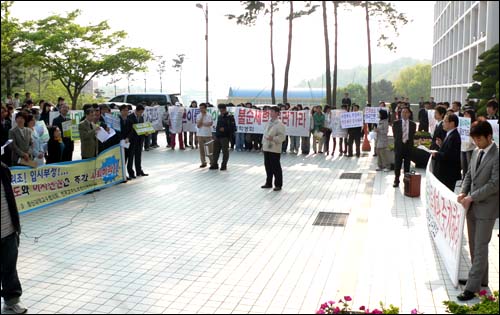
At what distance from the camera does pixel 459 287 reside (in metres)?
5.61

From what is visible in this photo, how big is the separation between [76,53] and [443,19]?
3802 cm

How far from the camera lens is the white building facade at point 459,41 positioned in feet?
103

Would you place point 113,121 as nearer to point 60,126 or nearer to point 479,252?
point 60,126

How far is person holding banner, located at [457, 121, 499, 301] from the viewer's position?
16.8ft

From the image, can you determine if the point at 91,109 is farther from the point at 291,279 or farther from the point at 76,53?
the point at 76,53

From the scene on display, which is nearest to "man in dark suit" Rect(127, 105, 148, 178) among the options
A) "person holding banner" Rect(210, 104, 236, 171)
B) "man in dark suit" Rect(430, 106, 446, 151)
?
"person holding banner" Rect(210, 104, 236, 171)

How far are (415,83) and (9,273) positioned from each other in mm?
109548

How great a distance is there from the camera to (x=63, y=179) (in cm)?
1010

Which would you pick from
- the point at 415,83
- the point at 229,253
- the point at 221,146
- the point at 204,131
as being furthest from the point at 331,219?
the point at 415,83

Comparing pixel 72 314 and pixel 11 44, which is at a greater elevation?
pixel 11 44

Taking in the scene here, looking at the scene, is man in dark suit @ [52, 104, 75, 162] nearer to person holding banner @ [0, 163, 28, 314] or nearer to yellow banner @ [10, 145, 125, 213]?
yellow banner @ [10, 145, 125, 213]

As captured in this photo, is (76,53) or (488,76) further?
(76,53)

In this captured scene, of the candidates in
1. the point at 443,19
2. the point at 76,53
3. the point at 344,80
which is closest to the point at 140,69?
the point at 76,53

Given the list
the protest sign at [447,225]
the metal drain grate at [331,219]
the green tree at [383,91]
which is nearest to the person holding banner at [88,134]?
the metal drain grate at [331,219]
